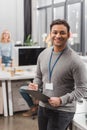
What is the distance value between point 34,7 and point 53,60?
24.2 ft

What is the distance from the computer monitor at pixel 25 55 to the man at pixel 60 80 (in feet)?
8.75

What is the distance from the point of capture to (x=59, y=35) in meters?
1.67

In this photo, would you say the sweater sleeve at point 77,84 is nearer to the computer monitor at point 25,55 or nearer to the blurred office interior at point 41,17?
the computer monitor at point 25,55

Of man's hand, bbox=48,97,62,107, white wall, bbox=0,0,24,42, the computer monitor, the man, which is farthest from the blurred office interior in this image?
man's hand, bbox=48,97,62,107

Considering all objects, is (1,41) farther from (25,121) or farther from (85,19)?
(85,19)

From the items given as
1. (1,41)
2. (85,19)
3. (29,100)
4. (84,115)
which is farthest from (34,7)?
(84,115)

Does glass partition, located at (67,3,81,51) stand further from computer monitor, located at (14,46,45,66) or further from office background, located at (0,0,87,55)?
computer monitor, located at (14,46,45,66)

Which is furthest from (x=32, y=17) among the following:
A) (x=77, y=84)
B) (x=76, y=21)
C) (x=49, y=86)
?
(x=77, y=84)

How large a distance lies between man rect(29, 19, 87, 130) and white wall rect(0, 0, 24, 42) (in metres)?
7.26

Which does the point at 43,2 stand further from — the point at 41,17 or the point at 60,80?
the point at 60,80

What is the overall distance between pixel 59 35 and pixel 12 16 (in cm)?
752

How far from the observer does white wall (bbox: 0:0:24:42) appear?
882cm

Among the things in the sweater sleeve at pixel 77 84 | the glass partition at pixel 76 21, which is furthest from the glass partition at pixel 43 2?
the sweater sleeve at pixel 77 84

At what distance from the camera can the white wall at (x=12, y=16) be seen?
8820 mm
